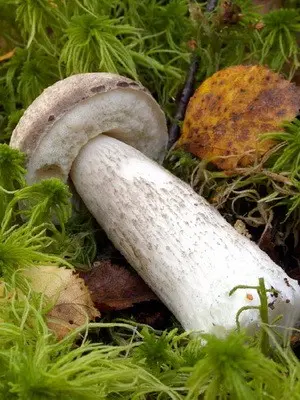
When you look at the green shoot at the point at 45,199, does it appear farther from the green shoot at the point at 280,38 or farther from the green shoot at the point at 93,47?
the green shoot at the point at 280,38

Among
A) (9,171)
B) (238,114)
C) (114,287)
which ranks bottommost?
(114,287)

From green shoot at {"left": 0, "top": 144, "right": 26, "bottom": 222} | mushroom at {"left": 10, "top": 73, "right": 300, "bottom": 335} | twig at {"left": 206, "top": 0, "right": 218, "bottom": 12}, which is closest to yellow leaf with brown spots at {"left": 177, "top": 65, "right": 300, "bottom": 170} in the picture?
mushroom at {"left": 10, "top": 73, "right": 300, "bottom": 335}

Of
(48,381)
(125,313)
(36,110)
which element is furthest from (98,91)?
(48,381)

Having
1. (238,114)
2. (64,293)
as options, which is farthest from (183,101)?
(64,293)

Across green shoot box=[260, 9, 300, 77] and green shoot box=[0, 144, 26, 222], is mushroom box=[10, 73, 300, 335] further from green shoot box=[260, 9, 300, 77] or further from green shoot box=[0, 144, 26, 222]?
green shoot box=[260, 9, 300, 77]

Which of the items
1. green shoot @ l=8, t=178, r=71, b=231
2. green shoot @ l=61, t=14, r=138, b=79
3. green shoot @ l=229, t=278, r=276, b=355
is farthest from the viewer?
green shoot @ l=61, t=14, r=138, b=79

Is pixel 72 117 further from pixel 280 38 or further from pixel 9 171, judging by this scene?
pixel 280 38

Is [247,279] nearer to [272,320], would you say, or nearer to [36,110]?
[272,320]

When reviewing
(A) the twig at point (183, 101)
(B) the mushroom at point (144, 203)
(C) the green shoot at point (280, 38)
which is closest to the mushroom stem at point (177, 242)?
(B) the mushroom at point (144, 203)
